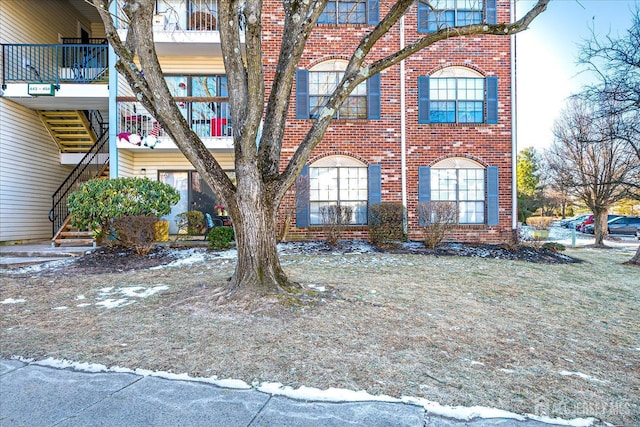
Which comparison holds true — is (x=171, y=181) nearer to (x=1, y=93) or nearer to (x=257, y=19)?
(x=1, y=93)

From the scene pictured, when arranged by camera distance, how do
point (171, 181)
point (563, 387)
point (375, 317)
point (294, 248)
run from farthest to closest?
point (171, 181)
point (294, 248)
point (375, 317)
point (563, 387)

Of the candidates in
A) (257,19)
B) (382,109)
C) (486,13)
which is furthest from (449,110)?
(257,19)

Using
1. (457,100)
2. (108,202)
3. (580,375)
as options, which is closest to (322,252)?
(108,202)

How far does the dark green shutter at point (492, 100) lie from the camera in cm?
1287

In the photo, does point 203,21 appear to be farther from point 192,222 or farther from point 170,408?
point 170,408

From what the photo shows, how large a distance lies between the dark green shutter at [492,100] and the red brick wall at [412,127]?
17cm

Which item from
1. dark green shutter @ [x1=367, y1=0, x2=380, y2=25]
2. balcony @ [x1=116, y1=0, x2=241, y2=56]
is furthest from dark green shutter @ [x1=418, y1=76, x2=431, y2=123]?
balcony @ [x1=116, y1=0, x2=241, y2=56]

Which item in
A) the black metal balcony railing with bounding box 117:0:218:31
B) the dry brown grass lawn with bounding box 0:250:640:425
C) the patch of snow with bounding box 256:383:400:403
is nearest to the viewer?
the patch of snow with bounding box 256:383:400:403

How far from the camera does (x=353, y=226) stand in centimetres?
1262

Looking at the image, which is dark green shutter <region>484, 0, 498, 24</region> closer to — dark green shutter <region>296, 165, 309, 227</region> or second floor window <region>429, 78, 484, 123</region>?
second floor window <region>429, 78, 484, 123</region>

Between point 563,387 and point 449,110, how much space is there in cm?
1088

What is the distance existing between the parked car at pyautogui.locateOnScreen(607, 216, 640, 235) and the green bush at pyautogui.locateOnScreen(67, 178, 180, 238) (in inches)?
1029

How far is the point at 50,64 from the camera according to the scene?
13.9m

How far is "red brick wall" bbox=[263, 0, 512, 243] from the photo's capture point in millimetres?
12688
